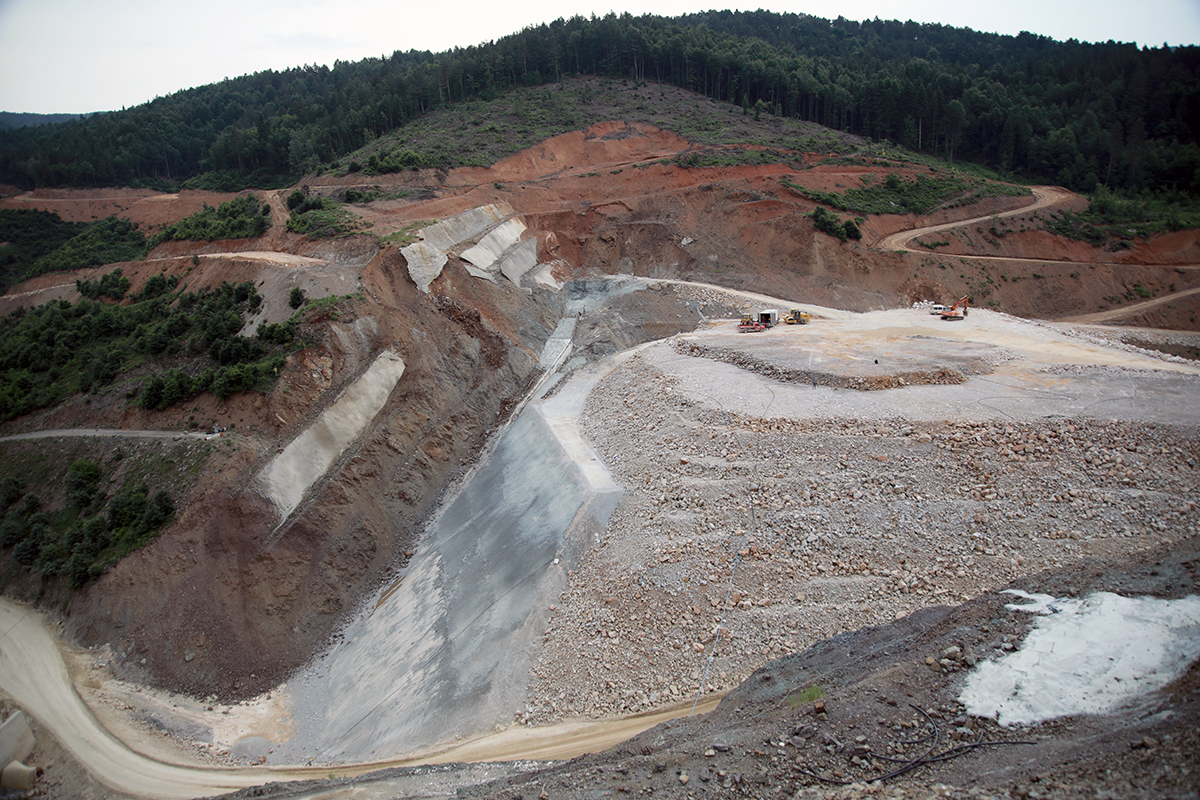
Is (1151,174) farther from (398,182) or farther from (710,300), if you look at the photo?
(398,182)

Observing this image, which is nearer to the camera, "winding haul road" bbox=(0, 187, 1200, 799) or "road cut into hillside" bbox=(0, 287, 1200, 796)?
"winding haul road" bbox=(0, 187, 1200, 799)

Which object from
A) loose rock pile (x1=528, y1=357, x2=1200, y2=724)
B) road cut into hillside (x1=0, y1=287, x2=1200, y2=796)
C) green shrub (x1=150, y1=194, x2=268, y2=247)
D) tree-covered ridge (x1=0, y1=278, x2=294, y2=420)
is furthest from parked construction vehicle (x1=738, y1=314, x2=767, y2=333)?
green shrub (x1=150, y1=194, x2=268, y2=247)

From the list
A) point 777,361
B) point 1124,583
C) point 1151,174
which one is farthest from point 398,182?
point 1151,174

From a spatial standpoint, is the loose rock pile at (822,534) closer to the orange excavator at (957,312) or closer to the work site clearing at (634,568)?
the work site clearing at (634,568)

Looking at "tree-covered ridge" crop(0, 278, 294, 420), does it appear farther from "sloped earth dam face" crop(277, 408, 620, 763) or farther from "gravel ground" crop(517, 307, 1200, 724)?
"gravel ground" crop(517, 307, 1200, 724)

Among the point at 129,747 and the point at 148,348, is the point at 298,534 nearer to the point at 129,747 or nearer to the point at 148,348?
the point at 129,747

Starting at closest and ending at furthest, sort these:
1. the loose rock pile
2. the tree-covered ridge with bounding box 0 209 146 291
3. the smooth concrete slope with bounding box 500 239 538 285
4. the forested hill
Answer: the loose rock pile < the smooth concrete slope with bounding box 500 239 538 285 < the tree-covered ridge with bounding box 0 209 146 291 < the forested hill

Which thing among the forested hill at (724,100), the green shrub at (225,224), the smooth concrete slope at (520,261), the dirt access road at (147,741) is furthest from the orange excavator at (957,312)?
the green shrub at (225,224)
